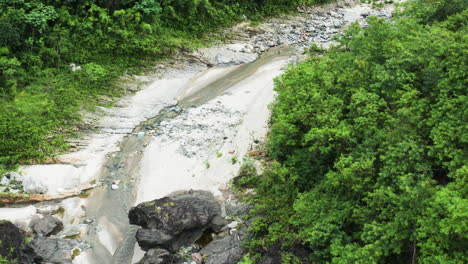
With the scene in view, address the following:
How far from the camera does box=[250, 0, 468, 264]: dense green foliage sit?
1102 cm

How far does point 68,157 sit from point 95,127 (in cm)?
294

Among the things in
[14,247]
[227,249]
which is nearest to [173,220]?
[227,249]

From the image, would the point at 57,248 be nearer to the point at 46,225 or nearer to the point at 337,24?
the point at 46,225

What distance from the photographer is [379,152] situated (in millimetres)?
13148

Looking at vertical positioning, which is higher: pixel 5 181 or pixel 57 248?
pixel 5 181

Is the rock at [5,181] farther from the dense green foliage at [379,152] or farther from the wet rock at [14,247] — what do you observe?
the dense green foliage at [379,152]

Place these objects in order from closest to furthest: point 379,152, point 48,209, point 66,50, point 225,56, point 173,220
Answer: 1. point 379,152
2. point 173,220
3. point 48,209
4. point 66,50
5. point 225,56

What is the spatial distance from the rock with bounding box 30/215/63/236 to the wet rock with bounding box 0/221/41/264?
94cm

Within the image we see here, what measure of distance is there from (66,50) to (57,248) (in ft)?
49.5

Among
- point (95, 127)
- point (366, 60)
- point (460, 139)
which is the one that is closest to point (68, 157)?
point (95, 127)

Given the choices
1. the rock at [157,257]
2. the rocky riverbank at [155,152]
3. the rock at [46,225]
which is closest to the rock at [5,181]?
the rocky riverbank at [155,152]

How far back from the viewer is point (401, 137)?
42.3 feet

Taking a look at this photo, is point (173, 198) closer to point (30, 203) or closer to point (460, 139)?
point (30, 203)

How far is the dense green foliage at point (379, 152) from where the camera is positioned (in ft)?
36.1
